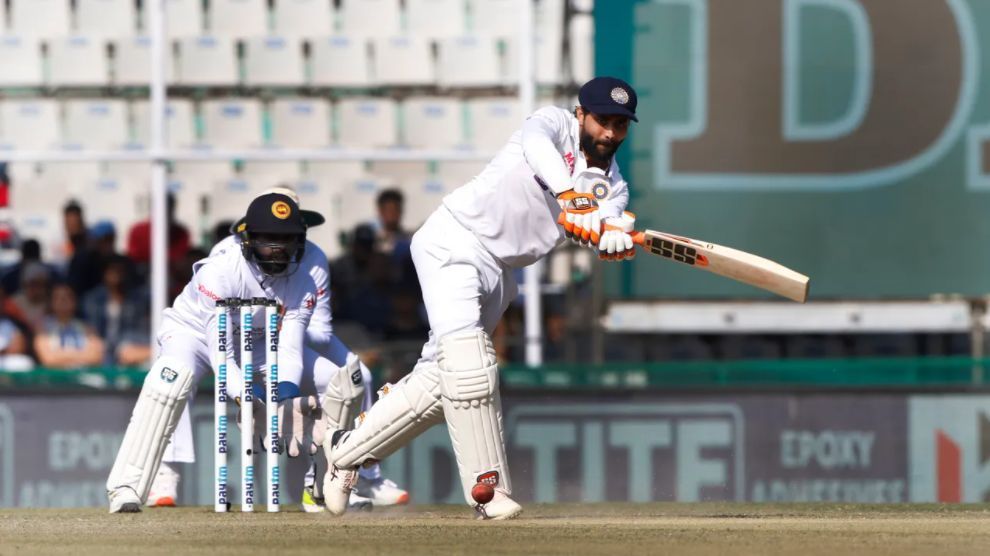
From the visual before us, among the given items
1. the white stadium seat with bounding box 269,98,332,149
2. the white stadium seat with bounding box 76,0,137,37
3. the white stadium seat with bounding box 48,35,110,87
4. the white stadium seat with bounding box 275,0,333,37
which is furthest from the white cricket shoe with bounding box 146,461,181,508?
the white stadium seat with bounding box 76,0,137,37

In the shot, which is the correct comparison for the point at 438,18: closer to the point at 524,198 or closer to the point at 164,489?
the point at 164,489

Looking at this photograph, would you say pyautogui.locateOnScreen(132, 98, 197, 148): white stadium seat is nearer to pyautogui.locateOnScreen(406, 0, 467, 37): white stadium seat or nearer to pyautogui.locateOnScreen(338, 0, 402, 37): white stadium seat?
pyautogui.locateOnScreen(338, 0, 402, 37): white stadium seat

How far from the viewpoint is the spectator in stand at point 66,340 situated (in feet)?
34.2

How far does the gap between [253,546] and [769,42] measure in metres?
6.12

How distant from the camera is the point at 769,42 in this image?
10.3 m

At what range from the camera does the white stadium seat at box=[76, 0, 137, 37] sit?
11984mm

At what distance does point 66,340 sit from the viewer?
34.4ft

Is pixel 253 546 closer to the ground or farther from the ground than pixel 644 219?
closer to the ground

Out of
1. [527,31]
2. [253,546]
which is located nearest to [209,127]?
[527,31]

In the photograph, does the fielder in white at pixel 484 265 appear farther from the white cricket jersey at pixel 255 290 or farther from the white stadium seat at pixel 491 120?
the white stadium seat at pixel 491 120

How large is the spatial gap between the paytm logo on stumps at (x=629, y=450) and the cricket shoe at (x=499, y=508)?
11.0 ft

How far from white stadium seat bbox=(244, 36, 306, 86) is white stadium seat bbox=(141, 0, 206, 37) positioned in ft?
1.56

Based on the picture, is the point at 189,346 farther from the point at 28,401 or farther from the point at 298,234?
the point at 28,401

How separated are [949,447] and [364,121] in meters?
4.36
